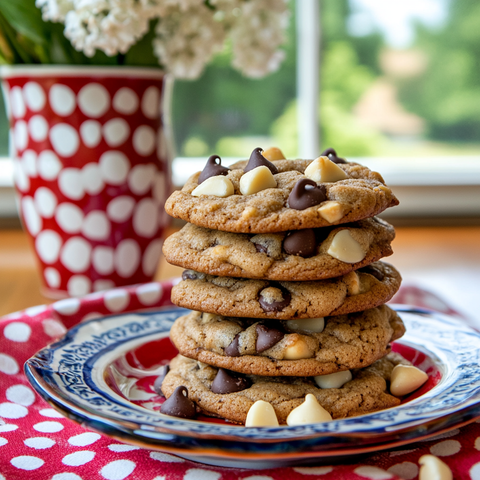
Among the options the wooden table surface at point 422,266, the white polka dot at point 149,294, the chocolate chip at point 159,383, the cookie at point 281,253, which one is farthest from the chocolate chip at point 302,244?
the wooden table surface at point 422,266

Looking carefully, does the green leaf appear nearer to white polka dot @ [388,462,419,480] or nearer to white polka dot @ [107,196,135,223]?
white polka dot @ [107,196,135,223]

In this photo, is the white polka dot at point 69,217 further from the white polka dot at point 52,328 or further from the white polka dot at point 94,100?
the white polka dot at point 52,328

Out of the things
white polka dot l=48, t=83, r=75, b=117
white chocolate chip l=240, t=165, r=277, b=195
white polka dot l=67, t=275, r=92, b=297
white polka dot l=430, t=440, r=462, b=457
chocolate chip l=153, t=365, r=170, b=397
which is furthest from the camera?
white polka dot l=67, t=275, r=92, b=297

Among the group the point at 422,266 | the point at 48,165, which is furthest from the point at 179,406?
the point at 422,266

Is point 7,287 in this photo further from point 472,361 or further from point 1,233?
point 472,361

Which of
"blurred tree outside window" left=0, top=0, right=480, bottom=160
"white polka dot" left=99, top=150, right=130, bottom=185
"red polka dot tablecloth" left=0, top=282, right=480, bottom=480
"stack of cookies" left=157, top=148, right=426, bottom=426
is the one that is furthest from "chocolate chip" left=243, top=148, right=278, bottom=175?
"blurred tree outside window" left=0, top=0, right=480, bottom=160
